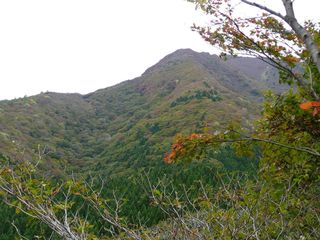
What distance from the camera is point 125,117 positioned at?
14488 centimetres

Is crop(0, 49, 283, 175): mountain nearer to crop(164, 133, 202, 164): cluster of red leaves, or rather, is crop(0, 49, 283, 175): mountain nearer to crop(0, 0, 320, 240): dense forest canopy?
crop(0, 0, 320, 240): dense forest canopy

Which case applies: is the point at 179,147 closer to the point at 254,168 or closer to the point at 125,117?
the point at 254,168

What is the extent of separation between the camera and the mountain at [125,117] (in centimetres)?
9438

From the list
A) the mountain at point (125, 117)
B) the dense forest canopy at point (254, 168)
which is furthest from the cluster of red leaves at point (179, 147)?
the mountain at point (125, 117)

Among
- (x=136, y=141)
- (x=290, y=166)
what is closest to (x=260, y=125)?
(x=290, y=166)

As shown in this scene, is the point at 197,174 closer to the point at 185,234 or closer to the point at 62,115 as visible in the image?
the point at 185,234

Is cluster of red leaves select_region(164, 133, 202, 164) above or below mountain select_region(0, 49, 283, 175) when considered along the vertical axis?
above

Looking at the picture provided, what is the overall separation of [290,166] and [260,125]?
1387 millimetres

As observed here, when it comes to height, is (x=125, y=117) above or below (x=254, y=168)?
below

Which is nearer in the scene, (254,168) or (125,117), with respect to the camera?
(254,168)

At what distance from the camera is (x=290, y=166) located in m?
8.91

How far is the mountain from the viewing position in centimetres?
9438

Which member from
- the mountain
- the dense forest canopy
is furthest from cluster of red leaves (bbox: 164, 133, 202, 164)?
the mountain

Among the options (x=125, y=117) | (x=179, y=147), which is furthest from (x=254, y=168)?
(x=125, y=117)
